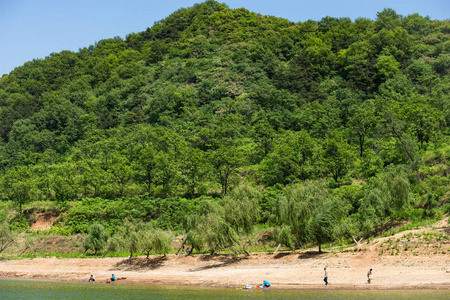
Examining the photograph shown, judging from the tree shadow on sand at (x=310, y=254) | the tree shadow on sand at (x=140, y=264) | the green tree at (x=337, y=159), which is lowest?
the tree shadow on sand at (x=140, y=264)

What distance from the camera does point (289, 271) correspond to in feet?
156

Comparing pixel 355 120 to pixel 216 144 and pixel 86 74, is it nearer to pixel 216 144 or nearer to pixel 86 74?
pixel 216 144

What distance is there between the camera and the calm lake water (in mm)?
37781

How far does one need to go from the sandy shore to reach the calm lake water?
2.04 meters

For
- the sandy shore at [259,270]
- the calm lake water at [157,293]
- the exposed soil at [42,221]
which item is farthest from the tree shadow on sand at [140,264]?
the exposed soil at [42,221]

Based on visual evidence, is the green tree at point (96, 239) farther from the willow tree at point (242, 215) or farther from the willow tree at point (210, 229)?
the willow tree at point (242, 215)

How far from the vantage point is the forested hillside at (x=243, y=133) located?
55500 millimetres

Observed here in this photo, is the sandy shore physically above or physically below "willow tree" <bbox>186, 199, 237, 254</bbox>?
below

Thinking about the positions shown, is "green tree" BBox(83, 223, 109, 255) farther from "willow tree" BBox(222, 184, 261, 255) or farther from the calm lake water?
"willow tree" BBox(222, 184, 261, 255)

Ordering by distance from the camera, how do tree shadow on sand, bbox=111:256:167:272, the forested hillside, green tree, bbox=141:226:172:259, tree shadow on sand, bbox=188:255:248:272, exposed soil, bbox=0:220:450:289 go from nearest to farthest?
exposed soil, bbox=0:220:450:289 < tree shadow on sand, bbox=188:255:248:272 < green tree, bbox=141:226:172:259 < the forested hillside < tree shadow on sand, bbox=111:256:167:272

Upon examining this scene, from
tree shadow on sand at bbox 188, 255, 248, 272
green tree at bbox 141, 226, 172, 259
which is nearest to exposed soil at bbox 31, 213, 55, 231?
green tree at bbox 141, 226, 172, 259

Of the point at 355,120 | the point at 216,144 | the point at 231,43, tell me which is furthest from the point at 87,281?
the point at 231,43

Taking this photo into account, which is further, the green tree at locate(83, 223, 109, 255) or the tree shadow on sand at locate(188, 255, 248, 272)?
the green tree at locate(83, 223, 109, 255)

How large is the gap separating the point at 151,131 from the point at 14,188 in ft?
102
